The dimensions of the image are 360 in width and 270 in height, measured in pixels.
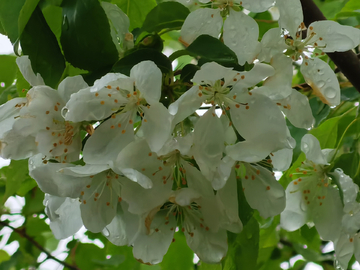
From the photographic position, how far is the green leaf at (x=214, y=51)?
1.86 feet

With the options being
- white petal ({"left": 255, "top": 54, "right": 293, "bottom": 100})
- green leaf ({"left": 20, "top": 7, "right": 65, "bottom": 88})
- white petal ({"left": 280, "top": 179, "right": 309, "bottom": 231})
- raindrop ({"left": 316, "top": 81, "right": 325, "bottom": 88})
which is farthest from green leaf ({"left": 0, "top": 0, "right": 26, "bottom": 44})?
white petal ({"left": 280, "top": 179, "right": 309, "bottom": 231})

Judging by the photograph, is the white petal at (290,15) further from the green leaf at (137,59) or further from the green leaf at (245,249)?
the green leaf at (245,249)

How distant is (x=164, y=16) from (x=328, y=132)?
582mm

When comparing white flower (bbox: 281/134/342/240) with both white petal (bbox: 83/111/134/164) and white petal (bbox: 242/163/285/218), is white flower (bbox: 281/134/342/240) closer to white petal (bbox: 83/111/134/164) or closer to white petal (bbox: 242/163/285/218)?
white petal (bbox: 242/163/285/218)

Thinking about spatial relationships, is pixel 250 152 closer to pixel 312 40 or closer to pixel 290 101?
pixel 290 101

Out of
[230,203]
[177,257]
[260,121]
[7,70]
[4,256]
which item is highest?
[260,121]

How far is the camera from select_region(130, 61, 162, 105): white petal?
20.4 inches

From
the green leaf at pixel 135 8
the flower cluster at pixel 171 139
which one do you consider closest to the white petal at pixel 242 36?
the flower cluster at pixel 171 139

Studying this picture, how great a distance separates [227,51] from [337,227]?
469mm

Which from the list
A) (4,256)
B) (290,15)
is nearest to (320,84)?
(290,15)

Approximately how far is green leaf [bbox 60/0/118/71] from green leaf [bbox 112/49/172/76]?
0.03 m

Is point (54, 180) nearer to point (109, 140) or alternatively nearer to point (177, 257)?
point (109, 140)

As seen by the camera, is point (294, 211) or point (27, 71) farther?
point (294, 211)

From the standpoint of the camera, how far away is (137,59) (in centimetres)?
57
